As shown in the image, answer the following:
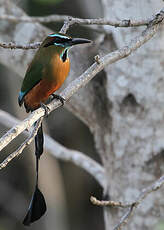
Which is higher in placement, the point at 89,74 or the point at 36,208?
the point at 89,74

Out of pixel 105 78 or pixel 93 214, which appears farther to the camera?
pixel 93 214

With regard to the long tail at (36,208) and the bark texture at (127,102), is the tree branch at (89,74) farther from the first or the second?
the bark texture at (127,102)

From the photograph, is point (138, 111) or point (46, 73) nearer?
point (46, 73)

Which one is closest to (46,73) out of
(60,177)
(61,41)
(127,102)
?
(61,41)

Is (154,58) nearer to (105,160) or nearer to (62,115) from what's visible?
(105,160)

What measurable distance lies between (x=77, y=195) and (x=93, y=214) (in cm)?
45

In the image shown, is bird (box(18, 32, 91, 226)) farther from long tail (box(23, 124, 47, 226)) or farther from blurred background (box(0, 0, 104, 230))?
blurred background (box(0, 0, 104, 230))

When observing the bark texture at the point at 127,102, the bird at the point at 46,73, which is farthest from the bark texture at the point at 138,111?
the bird at the point at 46,73

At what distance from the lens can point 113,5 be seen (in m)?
3.10

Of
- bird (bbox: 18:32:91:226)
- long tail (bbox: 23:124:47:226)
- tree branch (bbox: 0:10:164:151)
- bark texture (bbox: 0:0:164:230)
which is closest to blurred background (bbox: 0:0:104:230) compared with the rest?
bark texture (bbox: 0:0:164:230)

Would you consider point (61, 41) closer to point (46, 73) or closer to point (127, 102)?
point (46, 73)

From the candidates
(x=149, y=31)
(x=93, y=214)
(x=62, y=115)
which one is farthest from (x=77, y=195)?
(x=149, y=31)

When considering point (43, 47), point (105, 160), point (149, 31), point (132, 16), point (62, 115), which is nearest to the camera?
point (149, 31)

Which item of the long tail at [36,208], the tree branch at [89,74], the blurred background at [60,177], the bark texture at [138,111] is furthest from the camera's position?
the blurred background at [60,177]
